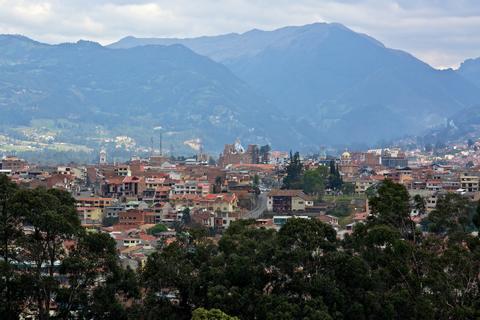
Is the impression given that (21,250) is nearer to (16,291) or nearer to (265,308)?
(16,291)

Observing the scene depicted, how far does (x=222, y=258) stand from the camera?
28.3 metres

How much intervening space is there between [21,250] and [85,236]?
1.79 meters

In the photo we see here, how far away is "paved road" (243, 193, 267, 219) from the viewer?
2926 inches

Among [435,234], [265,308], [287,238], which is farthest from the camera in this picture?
[435,234]

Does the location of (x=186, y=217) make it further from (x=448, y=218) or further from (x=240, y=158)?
(x=240, y=158)

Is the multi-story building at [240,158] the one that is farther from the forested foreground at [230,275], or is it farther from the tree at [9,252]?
the tree at [9,252]

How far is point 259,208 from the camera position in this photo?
266 ft

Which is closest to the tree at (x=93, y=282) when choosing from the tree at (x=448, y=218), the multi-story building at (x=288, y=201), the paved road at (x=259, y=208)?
the tree at (x=448, y=218)

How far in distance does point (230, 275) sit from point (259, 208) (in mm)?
53474

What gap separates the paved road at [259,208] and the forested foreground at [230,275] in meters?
43.4

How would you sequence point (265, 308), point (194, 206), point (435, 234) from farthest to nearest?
point (194, 206), point (435, 234), point (265, 308)

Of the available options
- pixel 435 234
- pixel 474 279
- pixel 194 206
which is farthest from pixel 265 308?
pixel 194 206

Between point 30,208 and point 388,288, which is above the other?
point 30,208

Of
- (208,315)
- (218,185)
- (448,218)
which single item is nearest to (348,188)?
(218,185)
